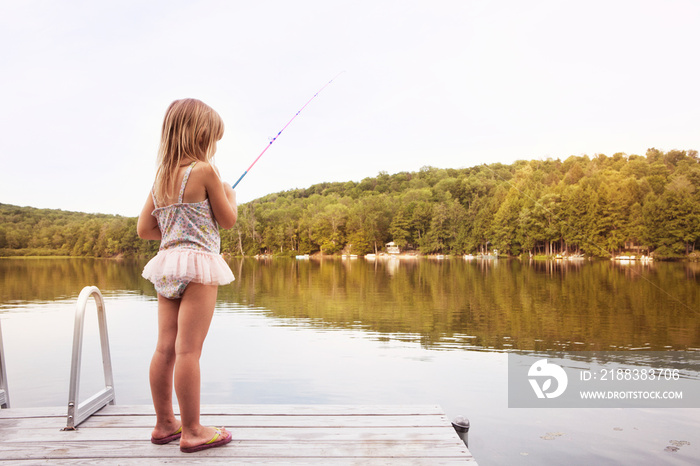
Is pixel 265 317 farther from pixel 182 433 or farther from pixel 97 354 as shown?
pixel 182 433

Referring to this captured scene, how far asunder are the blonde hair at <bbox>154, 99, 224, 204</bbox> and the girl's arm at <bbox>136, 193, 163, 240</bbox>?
0.34 ft

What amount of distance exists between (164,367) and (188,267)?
0.53 meters

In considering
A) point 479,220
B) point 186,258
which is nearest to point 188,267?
point 186,258

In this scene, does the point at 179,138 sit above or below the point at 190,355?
above

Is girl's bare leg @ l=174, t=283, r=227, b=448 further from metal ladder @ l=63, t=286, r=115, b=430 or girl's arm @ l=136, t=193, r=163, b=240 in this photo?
metal ladder @ l=63, t=286, r=115, b=430

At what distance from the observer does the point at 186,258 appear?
2.37 metres

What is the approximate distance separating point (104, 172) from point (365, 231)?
4513 centimetres

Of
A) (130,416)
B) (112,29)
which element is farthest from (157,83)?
(130,416)

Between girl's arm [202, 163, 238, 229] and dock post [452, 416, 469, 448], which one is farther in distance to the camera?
dock post [452, 416, 469, 448]

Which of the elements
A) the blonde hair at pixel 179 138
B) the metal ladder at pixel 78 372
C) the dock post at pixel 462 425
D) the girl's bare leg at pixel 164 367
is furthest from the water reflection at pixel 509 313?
the blonde hair at pixel 179 138

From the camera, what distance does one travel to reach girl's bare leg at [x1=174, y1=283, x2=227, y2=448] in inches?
92.4

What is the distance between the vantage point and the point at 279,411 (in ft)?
9.92

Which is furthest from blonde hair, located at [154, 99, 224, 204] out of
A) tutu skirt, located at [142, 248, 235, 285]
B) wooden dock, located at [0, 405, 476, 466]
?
wooden dock, located at [0, 405, 476, 466]

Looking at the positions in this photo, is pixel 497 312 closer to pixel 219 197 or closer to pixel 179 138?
pixel 219 197
